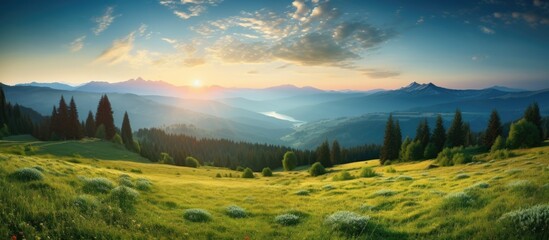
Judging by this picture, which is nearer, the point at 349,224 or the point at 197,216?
the point at 349,224

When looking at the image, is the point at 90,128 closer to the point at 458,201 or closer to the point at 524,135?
the point at 458,201

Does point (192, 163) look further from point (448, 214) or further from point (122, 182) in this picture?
point (448, 214)

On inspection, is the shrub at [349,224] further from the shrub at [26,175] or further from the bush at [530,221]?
the shrub at [26,175]

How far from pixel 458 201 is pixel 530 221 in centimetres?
485

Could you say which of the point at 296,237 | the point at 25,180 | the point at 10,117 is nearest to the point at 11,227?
the point at 25,180

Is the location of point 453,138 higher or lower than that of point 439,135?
lower

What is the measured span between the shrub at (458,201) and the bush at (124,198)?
15.4 metres

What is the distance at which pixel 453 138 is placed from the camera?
98.0 metres

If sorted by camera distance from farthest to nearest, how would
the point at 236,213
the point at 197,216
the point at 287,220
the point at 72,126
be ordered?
the point at 72,126, the point at 236,213, the point at 287,220, the point at 197,216

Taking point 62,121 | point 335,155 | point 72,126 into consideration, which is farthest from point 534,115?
point 62,121

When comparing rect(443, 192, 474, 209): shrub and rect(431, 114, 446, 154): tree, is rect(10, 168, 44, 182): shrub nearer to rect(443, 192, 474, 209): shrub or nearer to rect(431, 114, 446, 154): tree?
rect(443, 192, 474, 209): shrub

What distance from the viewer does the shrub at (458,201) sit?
13.0 metres

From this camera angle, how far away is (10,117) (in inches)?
5482

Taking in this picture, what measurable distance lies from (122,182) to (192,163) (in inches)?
4125
